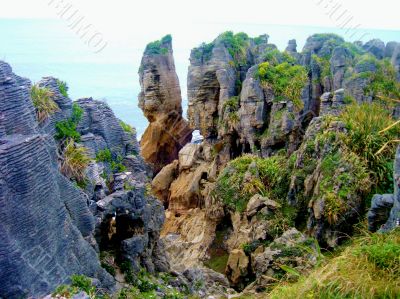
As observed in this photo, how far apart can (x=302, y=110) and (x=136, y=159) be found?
51.0 feet

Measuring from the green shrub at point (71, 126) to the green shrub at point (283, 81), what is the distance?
1559cm

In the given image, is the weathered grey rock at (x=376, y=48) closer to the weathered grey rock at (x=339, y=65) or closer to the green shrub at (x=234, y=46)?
the weathered grey rock at (x=339, y=65)

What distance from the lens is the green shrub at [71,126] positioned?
12.4m

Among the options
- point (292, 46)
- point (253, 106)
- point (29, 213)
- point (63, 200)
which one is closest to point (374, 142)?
point (63, 200)

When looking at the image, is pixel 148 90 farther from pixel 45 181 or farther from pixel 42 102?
pixel 45 181

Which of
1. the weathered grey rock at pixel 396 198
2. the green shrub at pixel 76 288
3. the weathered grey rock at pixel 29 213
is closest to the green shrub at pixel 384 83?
the weathered grey rock at pixel 396 198

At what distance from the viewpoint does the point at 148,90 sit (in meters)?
33.4

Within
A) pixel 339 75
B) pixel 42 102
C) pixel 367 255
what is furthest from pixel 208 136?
pixel 367 255

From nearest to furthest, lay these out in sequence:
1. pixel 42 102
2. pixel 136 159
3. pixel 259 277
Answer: pixel 42 102, pixel 259 277, pixel 136 159

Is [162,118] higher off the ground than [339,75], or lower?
lower

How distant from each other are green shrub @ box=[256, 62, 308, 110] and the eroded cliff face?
64mm

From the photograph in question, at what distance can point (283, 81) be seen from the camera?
26547 mm

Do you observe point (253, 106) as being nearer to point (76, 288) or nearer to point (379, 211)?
point (379, 211)

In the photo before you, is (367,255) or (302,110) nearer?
(367,255)
